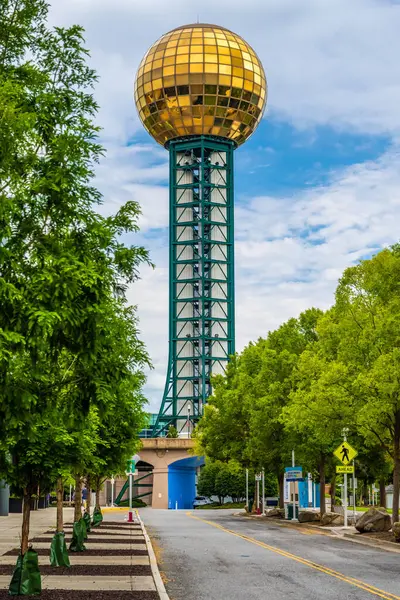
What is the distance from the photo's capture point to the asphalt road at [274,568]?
18.7 meters

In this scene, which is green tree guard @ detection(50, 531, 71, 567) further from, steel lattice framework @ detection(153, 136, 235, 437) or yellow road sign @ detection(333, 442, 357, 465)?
steel lattice framework @ detection(153, 136, 235, 437)

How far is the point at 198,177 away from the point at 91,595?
361 feet

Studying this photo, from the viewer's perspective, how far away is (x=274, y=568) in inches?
940

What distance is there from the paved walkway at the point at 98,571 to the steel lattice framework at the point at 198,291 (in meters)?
86.1

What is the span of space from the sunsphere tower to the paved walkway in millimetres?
86653

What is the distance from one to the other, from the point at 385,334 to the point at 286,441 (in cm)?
2027

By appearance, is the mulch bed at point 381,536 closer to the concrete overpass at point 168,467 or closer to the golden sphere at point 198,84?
the concrete overpass at point 168,467

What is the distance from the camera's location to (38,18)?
15406 mm

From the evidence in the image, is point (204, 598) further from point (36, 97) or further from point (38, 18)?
point (38, 18)

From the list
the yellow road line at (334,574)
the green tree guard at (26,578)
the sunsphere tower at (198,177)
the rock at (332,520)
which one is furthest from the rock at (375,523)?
the sunsphere tower at (198,177)

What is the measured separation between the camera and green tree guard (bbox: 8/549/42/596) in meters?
17.1

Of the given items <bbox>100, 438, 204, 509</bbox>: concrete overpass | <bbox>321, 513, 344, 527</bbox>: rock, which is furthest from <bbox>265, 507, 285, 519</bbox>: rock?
<bbox>100, 438, 204, 509</bbox>: concrete overpass

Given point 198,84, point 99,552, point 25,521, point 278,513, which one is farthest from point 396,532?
point 198,84

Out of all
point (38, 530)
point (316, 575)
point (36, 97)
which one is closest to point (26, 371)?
point (36, 97)
